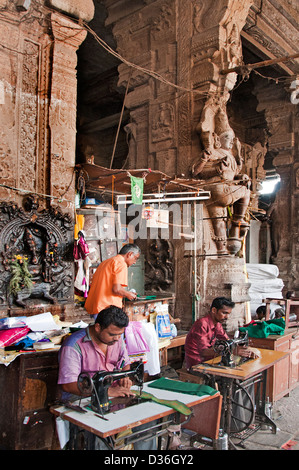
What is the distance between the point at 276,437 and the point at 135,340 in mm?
1912

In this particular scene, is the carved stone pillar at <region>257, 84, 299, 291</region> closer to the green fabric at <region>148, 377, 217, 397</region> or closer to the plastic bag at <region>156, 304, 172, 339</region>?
the plastic bag at <region>156, 304, 172, 339</region>

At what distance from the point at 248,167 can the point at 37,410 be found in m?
11.3

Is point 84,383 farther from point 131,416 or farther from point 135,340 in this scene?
point 135,340

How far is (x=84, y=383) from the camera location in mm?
2863

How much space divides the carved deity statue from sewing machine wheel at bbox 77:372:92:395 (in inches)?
228

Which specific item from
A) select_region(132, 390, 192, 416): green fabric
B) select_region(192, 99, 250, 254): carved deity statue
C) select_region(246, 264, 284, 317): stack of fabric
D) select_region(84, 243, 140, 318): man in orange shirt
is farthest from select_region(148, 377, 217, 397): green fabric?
select_region(246, 264, 284, 317): stack of fabric

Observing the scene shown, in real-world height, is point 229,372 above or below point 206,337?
below

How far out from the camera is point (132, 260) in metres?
4.95

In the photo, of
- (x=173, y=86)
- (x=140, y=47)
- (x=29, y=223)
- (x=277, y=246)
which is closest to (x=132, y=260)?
(x=29, y=223)

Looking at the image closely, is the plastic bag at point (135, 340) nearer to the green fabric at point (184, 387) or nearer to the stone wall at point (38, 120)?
the green fabric at point (184, 387)

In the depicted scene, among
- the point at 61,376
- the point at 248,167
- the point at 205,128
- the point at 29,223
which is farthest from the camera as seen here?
the point at 248,167

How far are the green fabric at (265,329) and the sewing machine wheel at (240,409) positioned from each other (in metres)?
1.29

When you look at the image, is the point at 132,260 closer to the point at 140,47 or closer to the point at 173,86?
the point at 173,86

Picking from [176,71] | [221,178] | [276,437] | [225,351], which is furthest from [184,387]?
[176,71]
